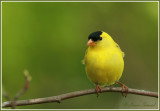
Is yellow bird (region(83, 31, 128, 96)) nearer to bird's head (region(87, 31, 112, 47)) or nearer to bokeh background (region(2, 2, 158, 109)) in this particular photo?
bird's head (region(87, 31, 112, 47))

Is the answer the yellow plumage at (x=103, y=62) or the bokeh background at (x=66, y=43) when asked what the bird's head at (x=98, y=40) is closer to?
the yellow plumage at (x=103, y=62)

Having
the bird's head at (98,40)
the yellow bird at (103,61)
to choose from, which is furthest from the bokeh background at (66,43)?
the bird's head at (98,40)

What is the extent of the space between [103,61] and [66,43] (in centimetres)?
128

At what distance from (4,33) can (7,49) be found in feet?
0.78

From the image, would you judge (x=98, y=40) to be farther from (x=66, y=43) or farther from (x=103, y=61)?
(x=66, y=43)

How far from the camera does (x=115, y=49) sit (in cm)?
369

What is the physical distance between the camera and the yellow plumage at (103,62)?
3.49m

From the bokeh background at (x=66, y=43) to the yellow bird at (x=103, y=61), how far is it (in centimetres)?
42

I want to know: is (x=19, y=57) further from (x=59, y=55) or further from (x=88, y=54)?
(x=88, y=54)

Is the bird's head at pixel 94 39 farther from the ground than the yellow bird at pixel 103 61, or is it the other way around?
the bird's head at pixel 94 39

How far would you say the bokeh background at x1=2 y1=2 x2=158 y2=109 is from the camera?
14.6 ft

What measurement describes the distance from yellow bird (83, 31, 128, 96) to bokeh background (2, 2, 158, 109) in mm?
416

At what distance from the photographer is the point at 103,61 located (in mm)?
3496

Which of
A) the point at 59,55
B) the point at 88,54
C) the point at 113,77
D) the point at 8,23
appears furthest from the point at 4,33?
the point at 113,77
